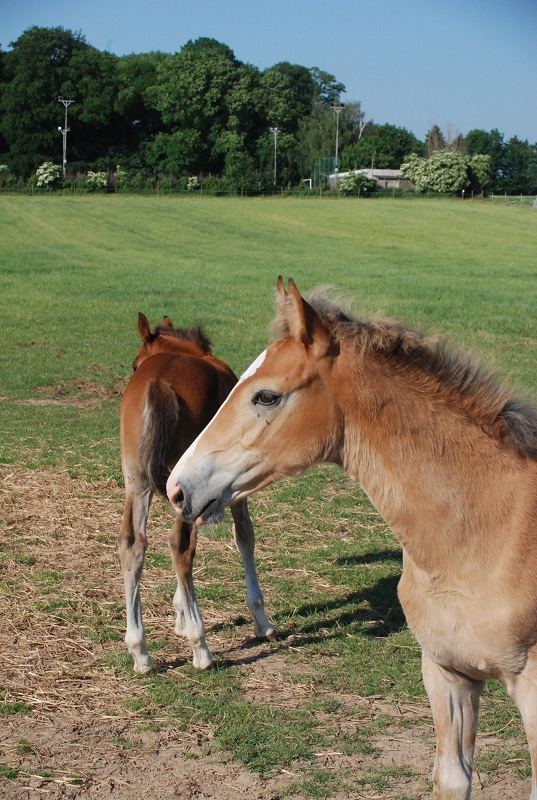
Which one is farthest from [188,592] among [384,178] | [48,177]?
[384,178]

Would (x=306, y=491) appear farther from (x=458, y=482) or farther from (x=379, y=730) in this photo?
(x=458, y=482)

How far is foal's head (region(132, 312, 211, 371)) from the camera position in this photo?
18.8 ft

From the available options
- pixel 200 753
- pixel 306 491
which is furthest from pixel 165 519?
pixel 200 753

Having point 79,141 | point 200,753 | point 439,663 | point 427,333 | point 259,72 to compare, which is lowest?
point 200,753

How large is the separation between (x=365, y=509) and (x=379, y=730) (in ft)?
11.6

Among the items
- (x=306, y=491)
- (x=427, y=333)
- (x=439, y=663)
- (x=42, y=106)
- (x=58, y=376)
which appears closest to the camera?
(x=439, y=663)

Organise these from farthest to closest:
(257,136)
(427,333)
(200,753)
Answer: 1. (257,136)
2. (200,753)
3. (427,333)

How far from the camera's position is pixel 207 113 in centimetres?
8681

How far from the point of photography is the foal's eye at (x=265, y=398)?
306 cm

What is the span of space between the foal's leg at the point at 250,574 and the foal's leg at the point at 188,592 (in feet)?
1.47

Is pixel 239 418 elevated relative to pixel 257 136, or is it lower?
lower

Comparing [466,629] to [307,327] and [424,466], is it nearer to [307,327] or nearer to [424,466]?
[424,466]

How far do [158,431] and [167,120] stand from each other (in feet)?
286

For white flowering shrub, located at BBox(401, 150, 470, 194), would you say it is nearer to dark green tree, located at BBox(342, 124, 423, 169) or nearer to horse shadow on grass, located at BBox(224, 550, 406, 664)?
dark green tree, located at BBox(342, 124, 423, 169)
